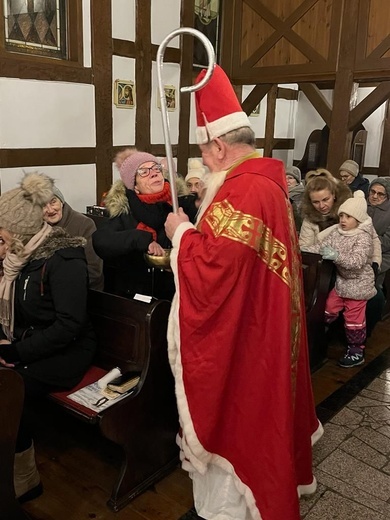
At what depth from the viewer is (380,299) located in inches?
177

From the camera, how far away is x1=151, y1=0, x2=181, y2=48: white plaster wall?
540 cm

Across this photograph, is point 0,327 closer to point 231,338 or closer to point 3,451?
point 3,451

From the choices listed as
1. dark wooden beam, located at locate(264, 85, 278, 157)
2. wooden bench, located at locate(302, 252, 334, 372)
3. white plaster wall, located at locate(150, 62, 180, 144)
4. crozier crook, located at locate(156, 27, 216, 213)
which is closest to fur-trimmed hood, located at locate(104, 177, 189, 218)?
crozier crook, located at locate(156, 27, 216, 213)

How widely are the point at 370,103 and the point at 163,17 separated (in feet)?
7.84

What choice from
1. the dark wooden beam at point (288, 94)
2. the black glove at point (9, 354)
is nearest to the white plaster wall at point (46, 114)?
the black glove at point (9, 354)

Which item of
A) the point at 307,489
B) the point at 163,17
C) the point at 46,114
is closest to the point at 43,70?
the point at 46,114

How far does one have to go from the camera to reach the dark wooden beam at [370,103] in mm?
5359

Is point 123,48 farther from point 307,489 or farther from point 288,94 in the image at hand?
point 288,94

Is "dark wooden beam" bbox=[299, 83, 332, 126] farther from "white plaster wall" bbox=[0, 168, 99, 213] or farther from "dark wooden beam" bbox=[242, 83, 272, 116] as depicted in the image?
"white plaster wall" bbox=[0, 168, 99, 213]

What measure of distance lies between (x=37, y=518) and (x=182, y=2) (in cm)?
521

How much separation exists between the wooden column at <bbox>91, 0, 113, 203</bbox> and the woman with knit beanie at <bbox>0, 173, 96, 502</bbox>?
8.54ft

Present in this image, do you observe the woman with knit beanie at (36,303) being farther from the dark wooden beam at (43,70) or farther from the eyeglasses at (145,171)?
the dark wooden beam at (43,70)

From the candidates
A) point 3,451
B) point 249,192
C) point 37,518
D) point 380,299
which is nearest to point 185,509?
point 37,518

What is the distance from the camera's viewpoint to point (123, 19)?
5102mm
